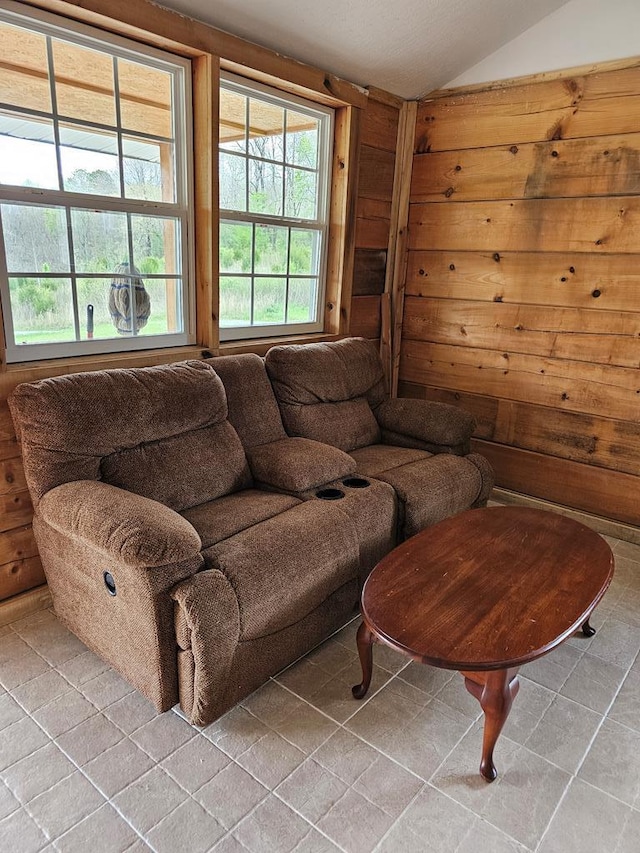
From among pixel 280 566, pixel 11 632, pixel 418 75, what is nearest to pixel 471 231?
pixel 418 75

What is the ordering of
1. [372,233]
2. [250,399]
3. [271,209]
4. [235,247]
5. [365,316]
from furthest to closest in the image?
1. [365,316]
2. [372,233]
3. [271,209]
4. [235,247]
5. [250,399]

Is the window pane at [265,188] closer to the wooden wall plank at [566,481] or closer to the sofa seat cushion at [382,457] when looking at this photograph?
the sofa seat cushion at [382,457]

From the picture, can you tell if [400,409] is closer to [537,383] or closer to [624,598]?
[537,383]

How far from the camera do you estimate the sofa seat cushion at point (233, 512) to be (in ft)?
6.55

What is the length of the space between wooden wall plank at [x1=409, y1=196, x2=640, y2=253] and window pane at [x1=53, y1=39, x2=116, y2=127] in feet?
6.22

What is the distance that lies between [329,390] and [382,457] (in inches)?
17.2

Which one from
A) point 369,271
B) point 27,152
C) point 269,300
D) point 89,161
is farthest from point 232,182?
point 369,271

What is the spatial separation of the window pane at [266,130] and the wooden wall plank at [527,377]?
1.42 meters

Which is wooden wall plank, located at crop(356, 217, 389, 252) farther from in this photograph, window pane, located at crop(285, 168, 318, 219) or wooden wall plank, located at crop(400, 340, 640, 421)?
wooden wall plank, located at crop(400, 340, 640, 421)

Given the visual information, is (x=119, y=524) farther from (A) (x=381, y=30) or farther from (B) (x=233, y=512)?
(A) (x=381, y=30)

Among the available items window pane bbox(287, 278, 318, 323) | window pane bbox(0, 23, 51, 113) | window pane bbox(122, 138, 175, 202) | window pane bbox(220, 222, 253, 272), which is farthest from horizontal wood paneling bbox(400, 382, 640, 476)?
window pane bbox(0, 23, 51, 113)

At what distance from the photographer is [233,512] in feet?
7.02

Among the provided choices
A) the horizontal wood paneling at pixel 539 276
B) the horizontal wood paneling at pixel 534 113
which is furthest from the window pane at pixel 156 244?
the horizontal wood paneling at pixel 534 113

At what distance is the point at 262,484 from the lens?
2441mm
